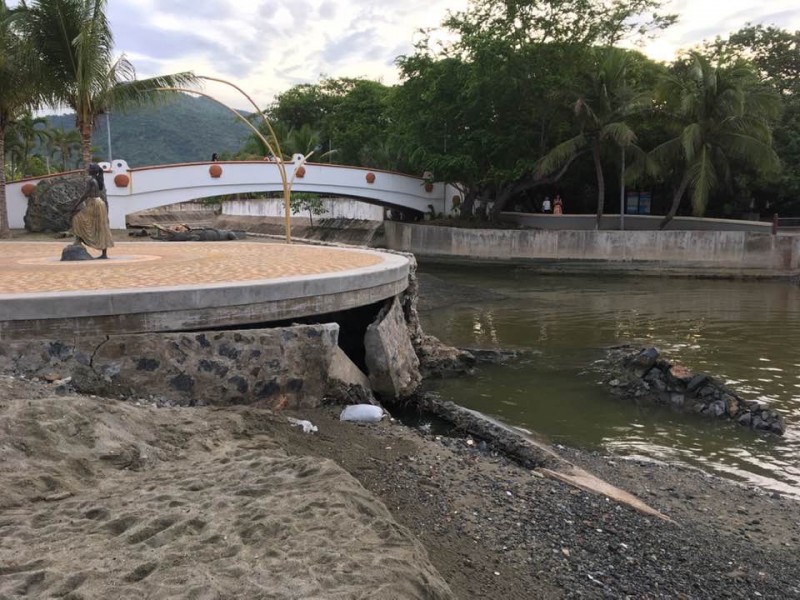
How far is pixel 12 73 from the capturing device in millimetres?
20547

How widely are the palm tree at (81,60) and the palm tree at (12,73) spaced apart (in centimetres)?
43

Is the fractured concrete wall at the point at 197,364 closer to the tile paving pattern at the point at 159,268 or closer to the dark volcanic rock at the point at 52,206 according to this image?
the tile paving pattern at the point at 159,268

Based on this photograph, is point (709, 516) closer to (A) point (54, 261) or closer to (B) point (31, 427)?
(B) point (31, 427)

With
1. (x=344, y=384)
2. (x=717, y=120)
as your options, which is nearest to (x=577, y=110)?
(x=717, y=120)

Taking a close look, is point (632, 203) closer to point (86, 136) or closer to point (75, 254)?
point (86, 136)

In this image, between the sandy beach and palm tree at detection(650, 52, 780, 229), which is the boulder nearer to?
the sandy beach

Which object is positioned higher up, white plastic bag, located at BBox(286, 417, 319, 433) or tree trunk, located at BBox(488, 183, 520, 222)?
tree trunk, located at BBox(488, 183, 520, 222)

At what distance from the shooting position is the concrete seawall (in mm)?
27453

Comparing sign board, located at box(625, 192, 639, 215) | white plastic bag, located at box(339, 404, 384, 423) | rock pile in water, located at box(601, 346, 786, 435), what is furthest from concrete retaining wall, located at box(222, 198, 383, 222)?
white plastic bag, located at box(339, 404, 384, 423)

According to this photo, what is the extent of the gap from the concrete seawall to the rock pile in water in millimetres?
19428

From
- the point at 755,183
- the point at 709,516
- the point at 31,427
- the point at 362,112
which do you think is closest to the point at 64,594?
the point at 31,427

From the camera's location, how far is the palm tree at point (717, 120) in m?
27.0

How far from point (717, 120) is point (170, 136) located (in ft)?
396

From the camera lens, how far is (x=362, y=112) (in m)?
50.7
